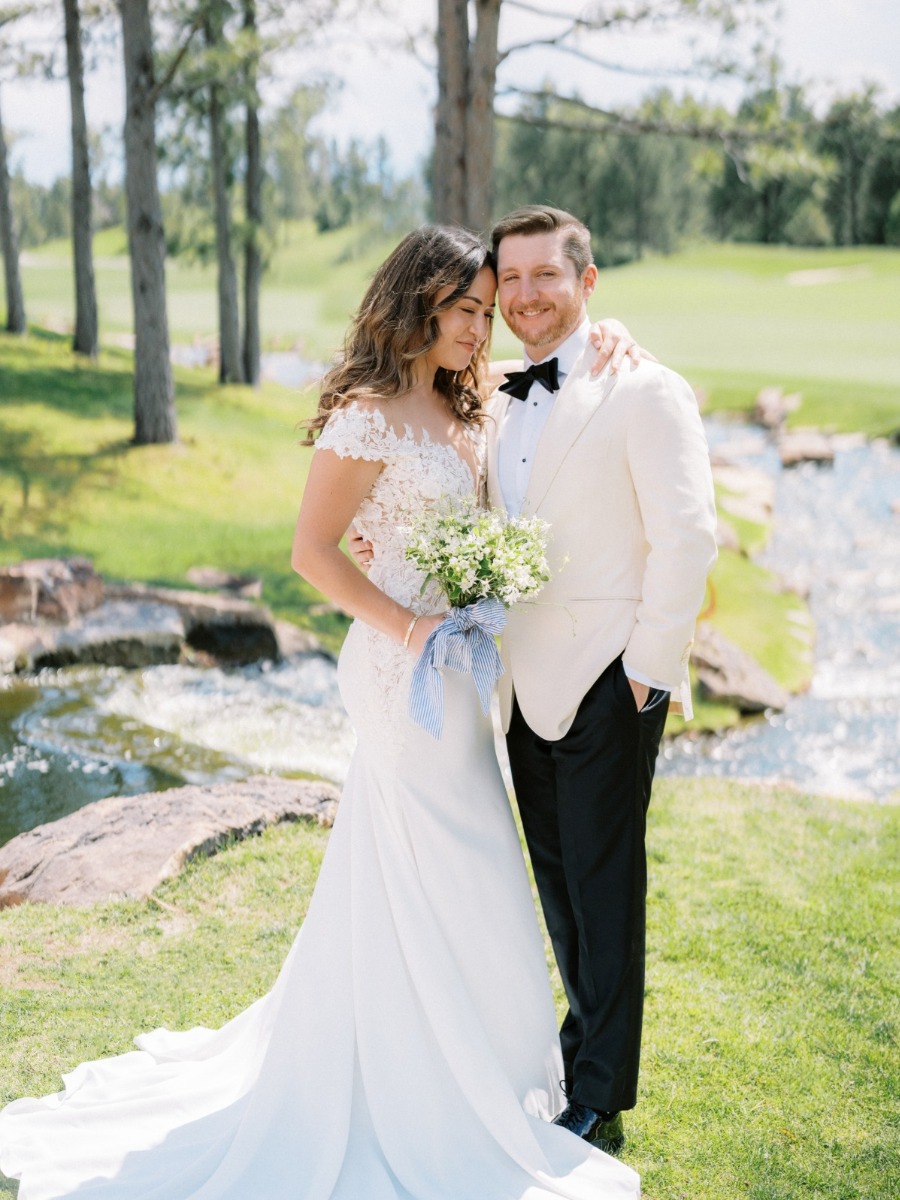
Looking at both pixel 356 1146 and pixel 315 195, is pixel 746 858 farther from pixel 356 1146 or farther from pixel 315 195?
Answer: pixel 315 195

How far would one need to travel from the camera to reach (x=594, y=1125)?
3.07 metres

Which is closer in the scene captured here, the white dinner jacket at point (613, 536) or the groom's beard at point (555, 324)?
the white dinner jacket at point (613, 536)

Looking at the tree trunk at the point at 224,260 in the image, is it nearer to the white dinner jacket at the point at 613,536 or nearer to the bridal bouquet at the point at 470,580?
the white dinner jacket at the point at 613,536

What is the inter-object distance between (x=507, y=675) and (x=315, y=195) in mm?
18408

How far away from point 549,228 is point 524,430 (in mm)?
529

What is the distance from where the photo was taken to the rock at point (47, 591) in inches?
314

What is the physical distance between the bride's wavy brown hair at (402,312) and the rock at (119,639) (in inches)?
205

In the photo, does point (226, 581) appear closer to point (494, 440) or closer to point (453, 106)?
point (453, 106)

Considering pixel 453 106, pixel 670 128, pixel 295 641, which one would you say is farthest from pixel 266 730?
pixel 670 128

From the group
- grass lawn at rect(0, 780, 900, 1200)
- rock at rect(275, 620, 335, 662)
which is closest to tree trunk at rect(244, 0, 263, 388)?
rock at rect(275, 620, 335, 662)

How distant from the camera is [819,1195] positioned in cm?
296

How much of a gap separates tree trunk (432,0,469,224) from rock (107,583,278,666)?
3257 mm

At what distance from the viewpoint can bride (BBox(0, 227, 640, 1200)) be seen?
2805mm

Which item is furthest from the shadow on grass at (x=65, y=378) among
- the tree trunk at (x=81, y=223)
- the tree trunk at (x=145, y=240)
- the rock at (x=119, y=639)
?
the rock at (x=119, y=639)
